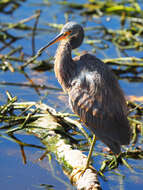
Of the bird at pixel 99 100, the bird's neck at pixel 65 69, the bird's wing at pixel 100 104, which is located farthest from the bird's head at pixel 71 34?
the bird's wing at pixel 100 104

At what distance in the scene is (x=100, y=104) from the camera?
146 inches

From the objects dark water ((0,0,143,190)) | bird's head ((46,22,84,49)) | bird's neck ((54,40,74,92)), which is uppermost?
bird's head ((46,22,84,49))

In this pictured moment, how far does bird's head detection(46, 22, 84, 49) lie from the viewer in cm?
402

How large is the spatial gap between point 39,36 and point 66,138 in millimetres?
2906

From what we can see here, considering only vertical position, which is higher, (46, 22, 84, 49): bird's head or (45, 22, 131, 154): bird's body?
(46, 22, 84, 49): bird's head

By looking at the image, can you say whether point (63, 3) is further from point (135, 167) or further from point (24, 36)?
point (135, 167)

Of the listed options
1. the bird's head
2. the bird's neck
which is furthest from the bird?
the bird's head

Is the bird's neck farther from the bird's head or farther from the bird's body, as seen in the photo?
the bird's head

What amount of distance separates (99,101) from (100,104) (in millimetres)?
29

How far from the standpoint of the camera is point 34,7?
7.92m

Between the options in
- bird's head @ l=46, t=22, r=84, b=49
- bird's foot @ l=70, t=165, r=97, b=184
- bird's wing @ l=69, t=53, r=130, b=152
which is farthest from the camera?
bird's head @ l=46, t=22, r=84, b=49

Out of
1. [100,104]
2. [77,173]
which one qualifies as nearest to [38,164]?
[77,173]

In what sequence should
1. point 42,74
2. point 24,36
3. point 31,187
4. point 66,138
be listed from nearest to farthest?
point 31,187 → point 66,138 → point 42,74 → point 24,36

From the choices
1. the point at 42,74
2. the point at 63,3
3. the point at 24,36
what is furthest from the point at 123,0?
the point at 42,74
